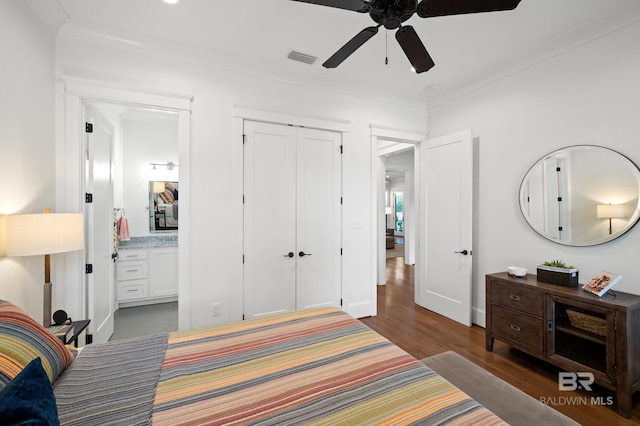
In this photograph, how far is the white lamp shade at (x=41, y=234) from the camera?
5.34 feet

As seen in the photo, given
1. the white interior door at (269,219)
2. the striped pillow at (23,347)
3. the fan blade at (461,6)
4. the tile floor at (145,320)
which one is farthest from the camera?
the tile floor at (145,320)

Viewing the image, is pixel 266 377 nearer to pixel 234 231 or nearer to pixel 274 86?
pixel 234 231

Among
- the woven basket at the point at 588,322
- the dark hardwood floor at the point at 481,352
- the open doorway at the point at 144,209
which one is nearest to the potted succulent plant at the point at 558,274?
the woven basket at the point at 588,322

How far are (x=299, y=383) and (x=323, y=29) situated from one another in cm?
260

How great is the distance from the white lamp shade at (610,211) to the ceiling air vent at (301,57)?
2.95 meters

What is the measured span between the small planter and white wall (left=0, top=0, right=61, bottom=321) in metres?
4.00

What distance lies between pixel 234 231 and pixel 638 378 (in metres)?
3.37

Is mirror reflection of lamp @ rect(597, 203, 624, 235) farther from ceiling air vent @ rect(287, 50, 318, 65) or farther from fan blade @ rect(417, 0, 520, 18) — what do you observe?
ceiling air vent @ rect(287, 50, 318, 65)

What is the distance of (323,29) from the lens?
7.84 feet

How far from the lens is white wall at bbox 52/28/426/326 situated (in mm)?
2428

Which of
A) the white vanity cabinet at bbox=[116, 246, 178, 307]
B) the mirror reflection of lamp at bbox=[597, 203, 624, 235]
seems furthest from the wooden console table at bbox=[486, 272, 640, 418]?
the white vanity cabinet at bbox=[116, 246, 178, 307]

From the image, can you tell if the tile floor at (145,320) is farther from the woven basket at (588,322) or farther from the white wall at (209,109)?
the woven basket at (588,322)

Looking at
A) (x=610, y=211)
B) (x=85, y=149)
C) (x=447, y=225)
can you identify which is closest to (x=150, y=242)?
(x=85, y=149)

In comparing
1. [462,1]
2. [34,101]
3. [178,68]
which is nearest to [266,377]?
[462,1]
